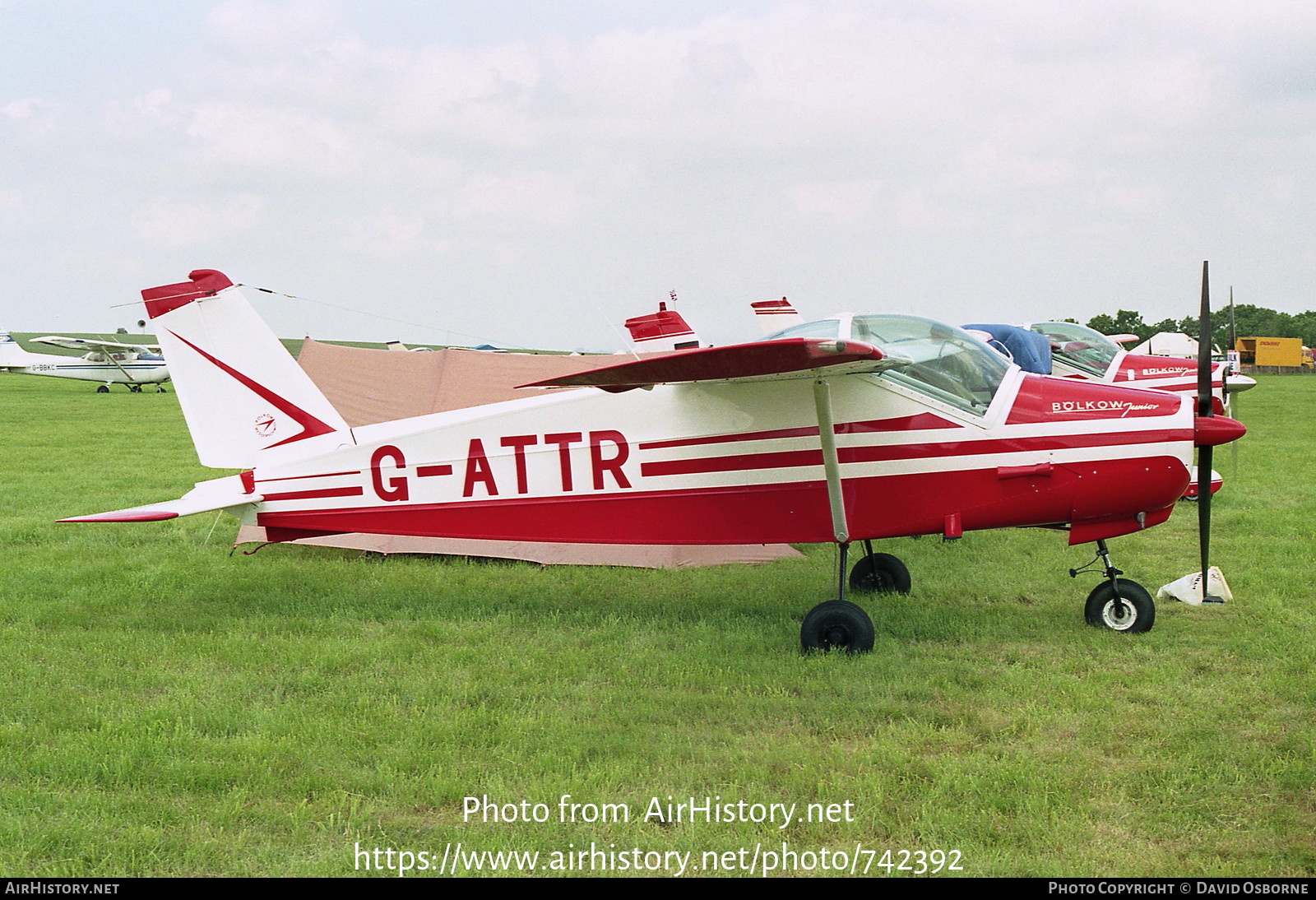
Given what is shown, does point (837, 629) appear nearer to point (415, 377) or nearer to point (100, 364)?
point (415, 377)

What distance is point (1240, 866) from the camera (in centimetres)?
350

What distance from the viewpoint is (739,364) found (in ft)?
18.1

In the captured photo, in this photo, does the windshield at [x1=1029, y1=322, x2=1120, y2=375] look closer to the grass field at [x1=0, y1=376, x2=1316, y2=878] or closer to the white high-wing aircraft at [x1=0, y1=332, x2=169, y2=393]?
the grass field at [x1=0, y1=376, x2=1316, y2=878]

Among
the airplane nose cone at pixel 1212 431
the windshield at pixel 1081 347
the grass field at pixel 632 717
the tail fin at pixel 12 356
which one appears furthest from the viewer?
the tail fin at pixel 12 356

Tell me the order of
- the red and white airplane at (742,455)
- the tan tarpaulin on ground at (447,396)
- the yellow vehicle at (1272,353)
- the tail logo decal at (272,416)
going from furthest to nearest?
1. the yellow vehicle at (1272,353)
2. the tan tarpaulin on ground at (447,396)
3. the tail logo decal at (272,416)
4. the red and white airplane at (742,455)

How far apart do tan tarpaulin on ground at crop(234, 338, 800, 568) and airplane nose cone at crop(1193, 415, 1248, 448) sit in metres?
3.66

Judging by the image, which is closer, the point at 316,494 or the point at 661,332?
the point at 316,494

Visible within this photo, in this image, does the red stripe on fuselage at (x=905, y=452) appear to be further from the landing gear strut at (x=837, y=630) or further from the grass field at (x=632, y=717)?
the grass field at (x=632, y=717)

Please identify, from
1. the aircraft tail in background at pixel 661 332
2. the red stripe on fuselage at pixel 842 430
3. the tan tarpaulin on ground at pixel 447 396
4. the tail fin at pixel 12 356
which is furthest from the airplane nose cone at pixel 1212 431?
the tail fin at pixel 12 356

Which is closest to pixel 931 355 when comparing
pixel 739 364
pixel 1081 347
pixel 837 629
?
pixel 739 364

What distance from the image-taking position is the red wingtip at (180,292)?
7.18 meters

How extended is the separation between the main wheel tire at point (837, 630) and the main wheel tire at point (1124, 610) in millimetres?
1661

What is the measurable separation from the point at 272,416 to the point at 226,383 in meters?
0.42

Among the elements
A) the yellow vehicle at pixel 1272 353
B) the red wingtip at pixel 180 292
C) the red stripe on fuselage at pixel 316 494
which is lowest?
the yellow vehicle at pixel 1272 353
